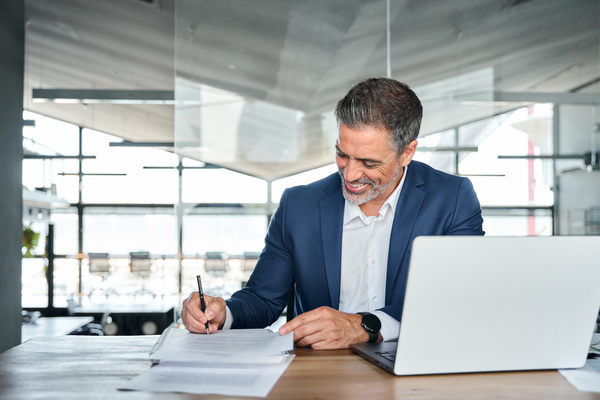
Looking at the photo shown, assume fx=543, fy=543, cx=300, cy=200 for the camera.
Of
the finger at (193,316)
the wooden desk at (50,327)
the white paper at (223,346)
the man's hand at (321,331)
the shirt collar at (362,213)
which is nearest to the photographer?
the white paper at (223,346)

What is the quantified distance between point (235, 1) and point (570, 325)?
11.1 ft

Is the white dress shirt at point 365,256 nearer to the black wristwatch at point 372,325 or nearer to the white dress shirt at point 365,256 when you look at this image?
the white dress shirt at point 365,256

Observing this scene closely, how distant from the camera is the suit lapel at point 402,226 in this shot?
164cm

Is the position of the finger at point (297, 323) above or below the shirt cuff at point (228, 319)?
above

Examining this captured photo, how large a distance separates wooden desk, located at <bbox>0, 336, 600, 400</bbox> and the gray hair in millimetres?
670

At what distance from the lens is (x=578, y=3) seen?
4.09m

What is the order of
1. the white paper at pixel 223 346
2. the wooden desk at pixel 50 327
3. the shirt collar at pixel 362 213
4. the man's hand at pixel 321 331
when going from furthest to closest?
the wooden desk at pixel 50 327, the shirt collar at pixel 362 213, the man's hand at pixel 321 331, the white paper at pixel 223 346

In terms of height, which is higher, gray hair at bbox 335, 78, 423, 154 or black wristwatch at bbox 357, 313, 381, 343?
gray hair at bbox 335, 78, 423, 154

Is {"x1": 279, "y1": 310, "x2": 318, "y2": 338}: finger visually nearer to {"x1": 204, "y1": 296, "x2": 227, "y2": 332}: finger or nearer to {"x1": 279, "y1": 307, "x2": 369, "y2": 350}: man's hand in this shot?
{"x1": 279, "y1": 307, "x2": 369, "y2": 350}: man's hand

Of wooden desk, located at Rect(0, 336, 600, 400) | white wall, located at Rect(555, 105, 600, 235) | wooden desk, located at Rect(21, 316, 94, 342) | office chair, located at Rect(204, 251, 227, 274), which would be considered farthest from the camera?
wooden desk, located at Rect(21, 316, 94, 342)

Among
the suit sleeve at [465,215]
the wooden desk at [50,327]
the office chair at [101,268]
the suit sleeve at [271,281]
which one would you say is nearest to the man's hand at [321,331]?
the suit sleeve at [271,281]

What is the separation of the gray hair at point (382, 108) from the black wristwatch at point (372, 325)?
0.53 m

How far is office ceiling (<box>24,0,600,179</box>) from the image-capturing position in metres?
3.76


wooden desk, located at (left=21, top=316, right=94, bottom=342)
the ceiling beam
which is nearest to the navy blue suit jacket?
wooden desk, located at (left=21, top=316, right=94, bottom=342)
